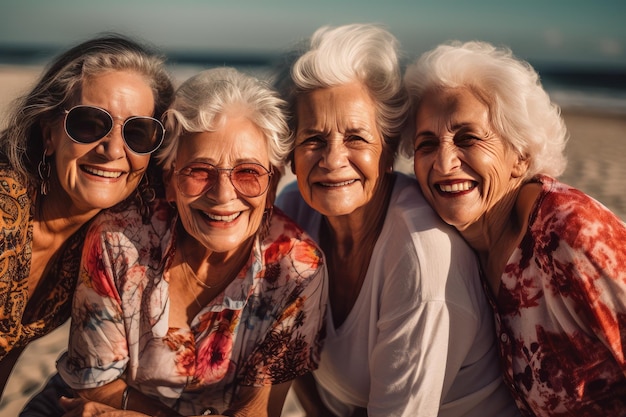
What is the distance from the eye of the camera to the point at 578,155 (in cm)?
1344

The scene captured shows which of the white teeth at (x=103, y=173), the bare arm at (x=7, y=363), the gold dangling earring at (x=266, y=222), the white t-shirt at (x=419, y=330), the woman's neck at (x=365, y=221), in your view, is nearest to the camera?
the white t-shirt at (x=419, y=330)

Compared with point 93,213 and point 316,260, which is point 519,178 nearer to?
point 316,260

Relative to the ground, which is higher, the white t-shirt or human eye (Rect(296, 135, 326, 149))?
human eye (Rect(296, 135, 326, 149))

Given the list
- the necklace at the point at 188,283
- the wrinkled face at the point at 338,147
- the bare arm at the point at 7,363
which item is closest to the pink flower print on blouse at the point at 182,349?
the necklace at the point at 188,283

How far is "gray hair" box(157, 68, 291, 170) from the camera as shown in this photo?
8.71ft

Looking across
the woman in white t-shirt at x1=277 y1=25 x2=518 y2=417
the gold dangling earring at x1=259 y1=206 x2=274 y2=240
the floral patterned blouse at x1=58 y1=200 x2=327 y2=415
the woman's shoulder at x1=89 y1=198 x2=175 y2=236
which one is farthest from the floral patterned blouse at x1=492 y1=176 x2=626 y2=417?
the woman's shoulder at x1=89 y1=198 x2=175 y2=236

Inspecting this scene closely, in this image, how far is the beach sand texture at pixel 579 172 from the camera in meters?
4.17

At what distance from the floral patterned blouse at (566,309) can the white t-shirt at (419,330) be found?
0.19m

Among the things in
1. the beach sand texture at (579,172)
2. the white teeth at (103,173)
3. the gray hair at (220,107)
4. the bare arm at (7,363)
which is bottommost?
the beach sand texture at (579,172)

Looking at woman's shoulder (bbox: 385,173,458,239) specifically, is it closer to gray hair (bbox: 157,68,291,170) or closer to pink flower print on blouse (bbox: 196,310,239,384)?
gray hair (bbox: 157,68,291,170)

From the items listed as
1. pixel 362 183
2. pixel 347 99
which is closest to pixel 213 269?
pixel 362 183

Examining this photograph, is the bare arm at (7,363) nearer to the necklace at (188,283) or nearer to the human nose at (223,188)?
the necklace at (188,283)

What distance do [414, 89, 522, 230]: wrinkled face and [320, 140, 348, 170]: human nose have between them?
1.33 feet

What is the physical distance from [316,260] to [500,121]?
108 centimetres
